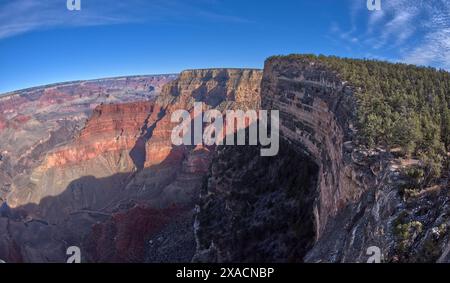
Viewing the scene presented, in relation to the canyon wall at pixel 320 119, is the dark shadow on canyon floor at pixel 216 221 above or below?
below

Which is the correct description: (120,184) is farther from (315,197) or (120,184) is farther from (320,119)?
(315,197)

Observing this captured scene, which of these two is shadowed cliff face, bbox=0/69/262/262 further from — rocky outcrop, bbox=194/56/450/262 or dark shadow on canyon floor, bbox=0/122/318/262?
rocky outcrop, bbox=194/56/450/262

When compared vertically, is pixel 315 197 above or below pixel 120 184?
above

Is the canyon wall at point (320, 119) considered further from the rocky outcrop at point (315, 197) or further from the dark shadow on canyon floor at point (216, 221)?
the dark shadow on canyon floor at point (216, 221)

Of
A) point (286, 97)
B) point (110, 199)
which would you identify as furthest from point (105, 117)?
point (286, 97)

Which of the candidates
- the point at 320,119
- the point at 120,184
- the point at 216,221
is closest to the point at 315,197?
the point at 320,119

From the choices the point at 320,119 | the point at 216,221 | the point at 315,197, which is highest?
the point at 320,119

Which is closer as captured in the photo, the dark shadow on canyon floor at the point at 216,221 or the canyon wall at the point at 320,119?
the canyon wall at the point at 320,119

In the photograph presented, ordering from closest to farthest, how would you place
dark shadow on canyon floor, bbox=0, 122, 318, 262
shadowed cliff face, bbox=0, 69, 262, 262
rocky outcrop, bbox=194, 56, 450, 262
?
rocky outcrop, bbox=194, 56, 450, 262 < dark shadow on canyon floor, bbox=0, 122, 318, 262 < shadowed cliff face, bbox=0, 69, 262, 262

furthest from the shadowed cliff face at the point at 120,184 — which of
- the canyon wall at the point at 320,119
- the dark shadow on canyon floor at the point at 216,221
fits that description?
the canyon wall at the point at 320,119

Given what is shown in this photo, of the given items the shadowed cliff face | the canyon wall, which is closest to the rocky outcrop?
the canyon wall

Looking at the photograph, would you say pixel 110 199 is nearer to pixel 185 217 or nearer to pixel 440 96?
pixel 185 217
